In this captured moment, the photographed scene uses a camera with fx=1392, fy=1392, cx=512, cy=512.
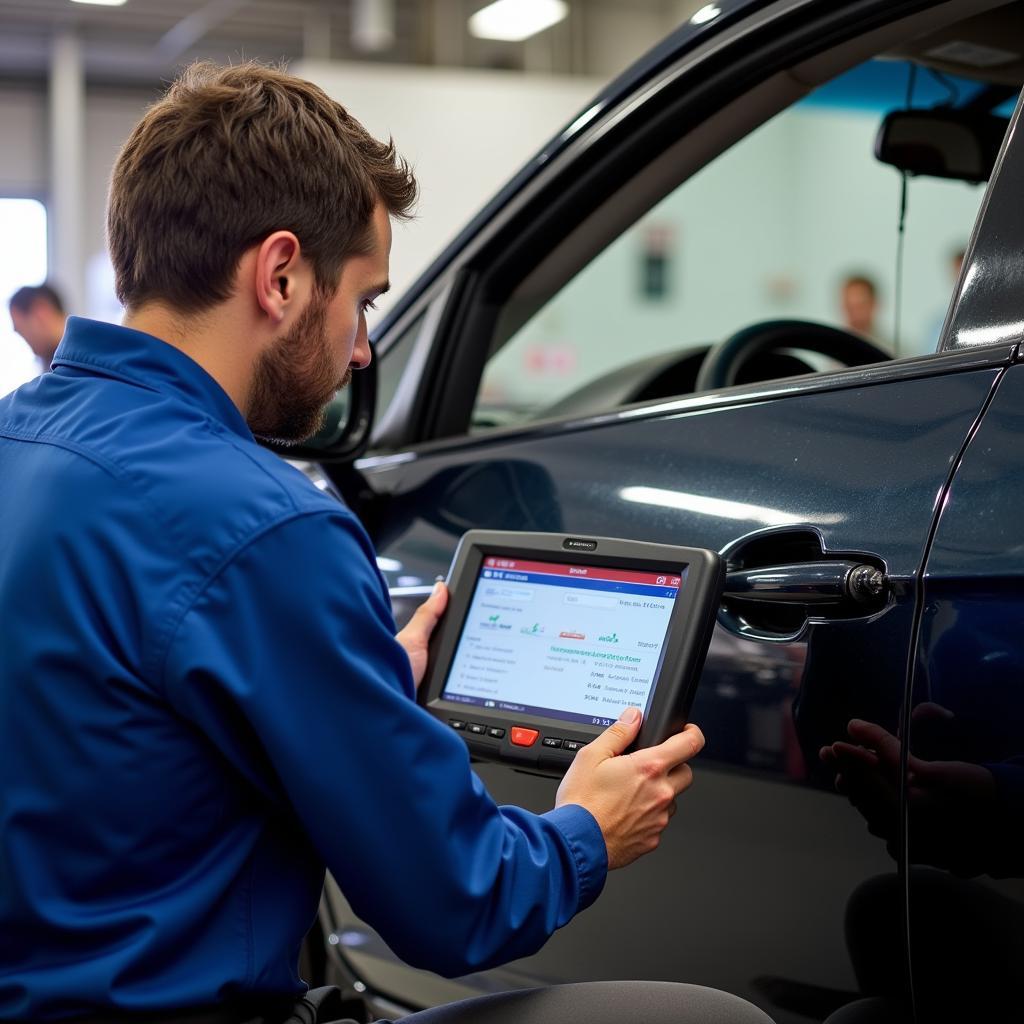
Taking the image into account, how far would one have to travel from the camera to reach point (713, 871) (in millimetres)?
1274

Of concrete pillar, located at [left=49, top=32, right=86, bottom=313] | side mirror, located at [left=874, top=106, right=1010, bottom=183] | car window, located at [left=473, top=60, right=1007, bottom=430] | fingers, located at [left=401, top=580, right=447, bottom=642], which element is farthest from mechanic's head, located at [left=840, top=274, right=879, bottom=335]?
fingers, located at [left=401, top=580, right=447, bottom=642]

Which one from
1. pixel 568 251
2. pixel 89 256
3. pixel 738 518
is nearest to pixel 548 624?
pixel 738 518

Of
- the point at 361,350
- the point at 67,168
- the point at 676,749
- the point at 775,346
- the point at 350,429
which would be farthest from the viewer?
the point at 67,168

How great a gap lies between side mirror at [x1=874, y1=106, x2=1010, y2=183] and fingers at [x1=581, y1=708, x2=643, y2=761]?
4.66 feet

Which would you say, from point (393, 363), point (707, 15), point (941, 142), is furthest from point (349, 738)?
point (941, 142)

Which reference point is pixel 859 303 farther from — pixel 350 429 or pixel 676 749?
pixel 676 749

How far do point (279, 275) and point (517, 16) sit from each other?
8.59 m

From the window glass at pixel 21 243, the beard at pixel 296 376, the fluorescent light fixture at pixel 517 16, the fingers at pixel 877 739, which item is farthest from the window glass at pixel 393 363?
the window glass at pixel 21 243

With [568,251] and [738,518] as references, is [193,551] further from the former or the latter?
[568,251]

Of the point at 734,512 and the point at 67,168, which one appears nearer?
the point at 734,512

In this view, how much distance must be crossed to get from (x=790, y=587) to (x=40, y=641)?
619 millimetres

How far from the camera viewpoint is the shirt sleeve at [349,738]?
0.94 m

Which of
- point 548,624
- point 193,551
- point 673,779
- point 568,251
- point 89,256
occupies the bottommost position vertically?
point 673,779

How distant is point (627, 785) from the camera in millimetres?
1135
